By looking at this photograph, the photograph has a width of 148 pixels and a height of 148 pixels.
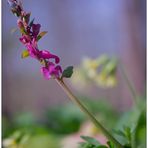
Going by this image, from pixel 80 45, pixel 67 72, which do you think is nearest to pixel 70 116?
pixel 67 72

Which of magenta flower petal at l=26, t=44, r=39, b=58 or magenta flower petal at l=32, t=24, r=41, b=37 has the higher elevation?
magenta flower petal at l=32, t=24, r=41, b=37

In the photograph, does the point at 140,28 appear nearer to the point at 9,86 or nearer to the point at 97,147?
the point at 9,86

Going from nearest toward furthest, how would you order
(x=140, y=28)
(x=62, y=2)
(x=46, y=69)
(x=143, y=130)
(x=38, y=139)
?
(x=46, y=69), (x=143, y=130), (x=38, y=139), (x=140, y=28), (x=62, y=2)

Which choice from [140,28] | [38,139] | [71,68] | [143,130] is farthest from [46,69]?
[140,28]

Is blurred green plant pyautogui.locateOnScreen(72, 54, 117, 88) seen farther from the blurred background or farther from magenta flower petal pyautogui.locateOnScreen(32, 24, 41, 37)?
the blurred background

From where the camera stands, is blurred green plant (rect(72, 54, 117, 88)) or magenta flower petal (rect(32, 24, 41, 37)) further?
blurred green plant (rect(72, 54, 117, 88))

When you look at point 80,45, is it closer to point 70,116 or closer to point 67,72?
point 70,116

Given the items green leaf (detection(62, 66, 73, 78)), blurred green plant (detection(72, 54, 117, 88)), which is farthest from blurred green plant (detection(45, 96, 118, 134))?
green leaf (detection(62, 66, 73, 78))

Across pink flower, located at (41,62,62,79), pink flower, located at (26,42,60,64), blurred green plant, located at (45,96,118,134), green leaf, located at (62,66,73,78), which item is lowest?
blurred green plant, located at (45,96,118,134)
